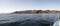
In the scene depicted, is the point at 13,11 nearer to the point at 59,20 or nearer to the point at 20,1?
the point at 20,1

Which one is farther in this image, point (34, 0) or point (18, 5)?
point (18, 5)

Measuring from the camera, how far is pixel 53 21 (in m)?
2.35

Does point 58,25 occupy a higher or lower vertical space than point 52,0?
lower

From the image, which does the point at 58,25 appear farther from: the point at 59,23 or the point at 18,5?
the point at 18,5

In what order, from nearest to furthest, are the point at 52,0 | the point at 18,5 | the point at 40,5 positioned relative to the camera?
the point at 52,0, the point at 40,5, the point at 18,5

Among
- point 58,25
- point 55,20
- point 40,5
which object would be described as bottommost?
point 58,25

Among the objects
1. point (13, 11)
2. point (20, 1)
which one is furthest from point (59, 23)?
point (20, 1)

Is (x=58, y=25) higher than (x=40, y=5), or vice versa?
(x=40, y=5)

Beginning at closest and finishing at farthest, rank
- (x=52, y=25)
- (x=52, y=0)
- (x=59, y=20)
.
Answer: (x=52, y=25) → (x=59, y=20) → (x=52, y=0)

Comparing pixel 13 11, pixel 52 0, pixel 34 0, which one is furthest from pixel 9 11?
pixel 52 0

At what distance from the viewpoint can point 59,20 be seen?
2.65m

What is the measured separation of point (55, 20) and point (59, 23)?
0.23 meters

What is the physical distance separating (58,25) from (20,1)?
470cm

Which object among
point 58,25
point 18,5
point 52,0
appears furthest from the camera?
point 18,5
